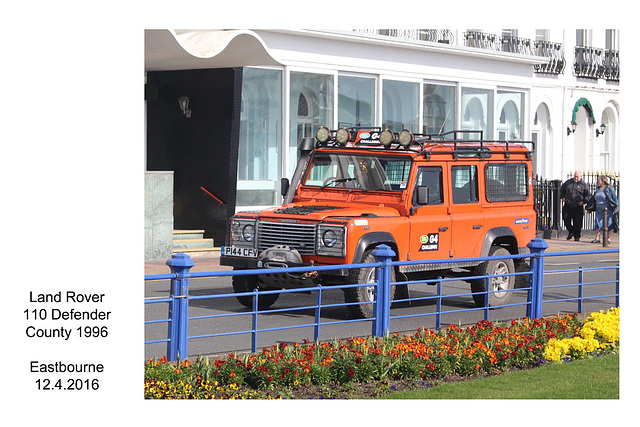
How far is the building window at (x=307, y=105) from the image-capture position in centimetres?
2547

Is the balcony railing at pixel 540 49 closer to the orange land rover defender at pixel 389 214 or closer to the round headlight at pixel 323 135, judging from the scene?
the orange land rover defender at pixel 389 214

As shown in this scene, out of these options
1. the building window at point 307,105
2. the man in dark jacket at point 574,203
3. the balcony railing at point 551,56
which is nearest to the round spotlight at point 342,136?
the building window at point 307,105

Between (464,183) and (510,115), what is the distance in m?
18.4

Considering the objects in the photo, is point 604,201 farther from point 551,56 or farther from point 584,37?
point 584,37

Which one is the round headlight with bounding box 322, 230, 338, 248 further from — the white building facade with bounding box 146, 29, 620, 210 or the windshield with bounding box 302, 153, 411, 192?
the white building facade with bounding box 146, 29, 620, 210

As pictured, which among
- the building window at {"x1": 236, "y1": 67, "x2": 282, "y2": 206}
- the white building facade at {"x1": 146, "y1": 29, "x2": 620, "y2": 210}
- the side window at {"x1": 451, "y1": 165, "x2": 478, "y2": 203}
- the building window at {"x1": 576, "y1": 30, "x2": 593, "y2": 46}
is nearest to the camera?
the side window at {"x1": 451, "y1": 165, "x2": 478, "y2": 203}

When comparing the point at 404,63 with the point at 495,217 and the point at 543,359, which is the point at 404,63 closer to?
the point at 495,217

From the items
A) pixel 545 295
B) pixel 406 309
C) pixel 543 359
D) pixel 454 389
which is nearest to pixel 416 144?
pixel 406 309

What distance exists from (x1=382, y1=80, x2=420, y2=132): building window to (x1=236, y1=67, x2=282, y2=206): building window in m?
4.01

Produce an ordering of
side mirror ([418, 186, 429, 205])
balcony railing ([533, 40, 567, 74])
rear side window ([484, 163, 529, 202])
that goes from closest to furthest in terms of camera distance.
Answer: side mirror ([418, 186, 429, 205])
rear side window ([484, 163, 529, 202])
balcony railing ([533, 40, 567, 74])

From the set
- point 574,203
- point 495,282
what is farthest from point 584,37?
point 495,282

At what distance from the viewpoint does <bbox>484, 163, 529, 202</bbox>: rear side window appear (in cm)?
1560

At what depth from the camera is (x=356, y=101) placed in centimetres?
2727

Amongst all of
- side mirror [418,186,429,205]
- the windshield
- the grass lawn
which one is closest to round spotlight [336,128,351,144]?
the windshield
